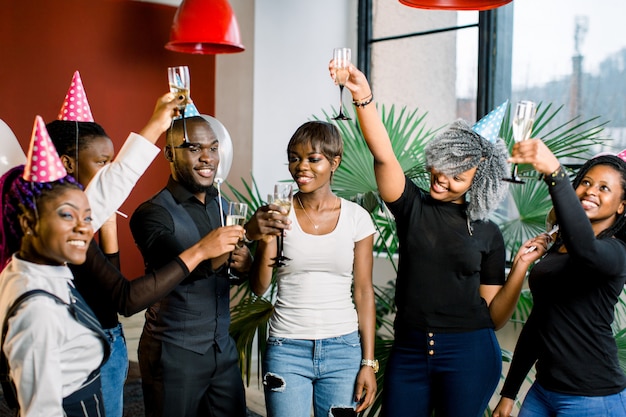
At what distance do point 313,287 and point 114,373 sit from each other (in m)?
0.64

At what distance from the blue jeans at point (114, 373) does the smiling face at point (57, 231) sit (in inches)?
26.0

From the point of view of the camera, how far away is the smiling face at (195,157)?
2.29m

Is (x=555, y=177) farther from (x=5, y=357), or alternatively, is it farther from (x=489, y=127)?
(x=5, y=357)

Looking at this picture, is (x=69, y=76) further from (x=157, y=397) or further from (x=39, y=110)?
(x=157, y=397)

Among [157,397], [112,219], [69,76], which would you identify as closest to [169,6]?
[69,76]

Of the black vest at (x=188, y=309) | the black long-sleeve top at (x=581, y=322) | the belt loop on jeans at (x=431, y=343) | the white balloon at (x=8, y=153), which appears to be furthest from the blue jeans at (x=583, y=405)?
the white balloon at (x=8, y=153)

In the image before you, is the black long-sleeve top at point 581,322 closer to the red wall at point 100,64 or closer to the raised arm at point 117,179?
the raised arm at point 117,179

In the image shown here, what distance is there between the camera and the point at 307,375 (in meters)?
2.18

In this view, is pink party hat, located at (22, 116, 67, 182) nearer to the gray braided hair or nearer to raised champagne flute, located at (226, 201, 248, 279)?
raised champagne flute, located at (226, 201, 248, 279)

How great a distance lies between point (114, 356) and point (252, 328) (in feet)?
3.36

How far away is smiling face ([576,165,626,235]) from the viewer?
6.61ft

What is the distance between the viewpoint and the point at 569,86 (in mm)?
4250

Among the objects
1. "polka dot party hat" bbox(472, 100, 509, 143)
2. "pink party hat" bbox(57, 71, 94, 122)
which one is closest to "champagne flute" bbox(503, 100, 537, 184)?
"polka dot party hat" bbox(472, 100, 509, 143)

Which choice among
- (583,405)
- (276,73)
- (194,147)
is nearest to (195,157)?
(194,147)
